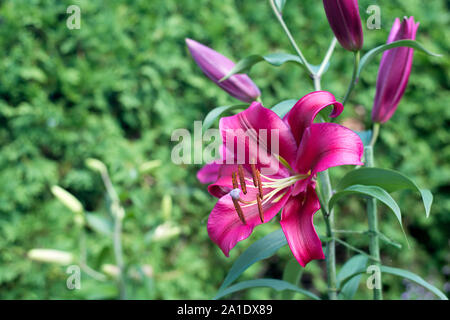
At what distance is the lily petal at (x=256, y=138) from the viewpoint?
420 mm

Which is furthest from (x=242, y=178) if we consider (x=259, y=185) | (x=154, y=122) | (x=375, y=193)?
(x=154, y=122)

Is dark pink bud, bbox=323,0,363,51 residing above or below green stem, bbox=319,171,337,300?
above

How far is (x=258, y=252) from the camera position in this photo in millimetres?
480

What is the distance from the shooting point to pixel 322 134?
393 millimetres

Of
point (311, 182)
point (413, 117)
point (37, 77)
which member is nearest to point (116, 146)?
point (37, 77)

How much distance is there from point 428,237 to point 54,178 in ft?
5.17

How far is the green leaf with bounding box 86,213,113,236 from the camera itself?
99 cm

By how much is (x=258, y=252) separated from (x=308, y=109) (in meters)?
0.19

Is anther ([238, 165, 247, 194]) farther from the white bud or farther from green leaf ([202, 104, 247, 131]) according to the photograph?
the white bud

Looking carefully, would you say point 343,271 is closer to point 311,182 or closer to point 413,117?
point 311,182

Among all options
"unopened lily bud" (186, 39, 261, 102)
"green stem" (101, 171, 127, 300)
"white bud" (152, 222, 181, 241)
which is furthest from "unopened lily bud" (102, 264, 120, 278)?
"unopened lily bud" (186, 39, 261, 102)

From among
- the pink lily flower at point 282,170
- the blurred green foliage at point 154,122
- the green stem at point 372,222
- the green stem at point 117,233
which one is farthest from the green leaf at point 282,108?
the blurred green foliage at point 154,122

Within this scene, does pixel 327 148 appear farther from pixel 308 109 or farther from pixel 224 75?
pixel 224 75

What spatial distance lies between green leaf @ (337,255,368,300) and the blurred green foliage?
0.70 metres
